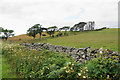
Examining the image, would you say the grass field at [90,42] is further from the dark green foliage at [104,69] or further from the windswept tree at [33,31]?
the windswept tree at [33,31]

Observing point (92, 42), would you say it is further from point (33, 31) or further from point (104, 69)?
point (33, 31)

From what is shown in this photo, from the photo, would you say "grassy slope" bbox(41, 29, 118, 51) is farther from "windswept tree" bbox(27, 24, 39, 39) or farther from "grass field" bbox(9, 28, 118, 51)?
"windswept tree" bbox(27, 24, 39, 39)

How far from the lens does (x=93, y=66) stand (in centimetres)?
356

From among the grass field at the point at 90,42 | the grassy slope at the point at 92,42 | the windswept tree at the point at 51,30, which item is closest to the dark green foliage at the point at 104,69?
the grass field at the point at 90,42

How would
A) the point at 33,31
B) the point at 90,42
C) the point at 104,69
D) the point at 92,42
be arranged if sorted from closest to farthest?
the point at 104,69 → the point at 92,42 → the point at 90,42 → the point at 33,31

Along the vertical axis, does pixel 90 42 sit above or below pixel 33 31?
below

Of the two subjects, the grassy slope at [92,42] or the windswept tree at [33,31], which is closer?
the grassy slope at [92,42]

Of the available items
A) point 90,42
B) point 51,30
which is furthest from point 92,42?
point 51,30

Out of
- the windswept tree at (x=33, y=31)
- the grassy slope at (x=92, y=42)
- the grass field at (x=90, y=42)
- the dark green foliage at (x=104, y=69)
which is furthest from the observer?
the windswept tree at (x=33, y=31)

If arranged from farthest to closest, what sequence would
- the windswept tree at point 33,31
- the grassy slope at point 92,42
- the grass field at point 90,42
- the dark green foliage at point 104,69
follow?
the windswept tree at point 33,31, the grassy slope at point 92,42, the grass field at point 90,42, the dark green foliage at point 104,69

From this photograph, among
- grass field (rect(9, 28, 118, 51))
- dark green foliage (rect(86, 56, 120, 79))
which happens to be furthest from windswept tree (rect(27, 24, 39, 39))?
dark green foliage (rect(86, 56, 120, 79))

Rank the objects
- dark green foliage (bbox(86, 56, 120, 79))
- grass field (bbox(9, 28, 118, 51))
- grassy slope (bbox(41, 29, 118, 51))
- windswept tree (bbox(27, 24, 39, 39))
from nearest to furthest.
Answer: dark green foliage (bbox(86, 56, 120, 79)) < grass field (bbox(9, 28, 118, 51)) < grassy slope (bbox(41, 29, 118, 51)) < windswept tree (bbox(27, 24, 39, 39))

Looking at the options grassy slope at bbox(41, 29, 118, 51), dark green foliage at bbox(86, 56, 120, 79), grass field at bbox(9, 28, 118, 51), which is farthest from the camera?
grassy slope at bbox(41, 29, 118, 51)

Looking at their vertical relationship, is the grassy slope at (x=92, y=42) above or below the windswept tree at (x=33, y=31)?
below
